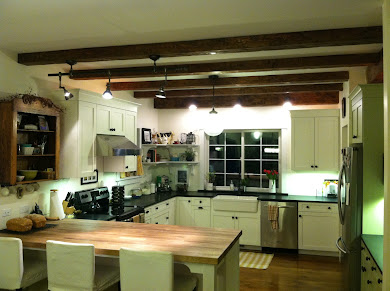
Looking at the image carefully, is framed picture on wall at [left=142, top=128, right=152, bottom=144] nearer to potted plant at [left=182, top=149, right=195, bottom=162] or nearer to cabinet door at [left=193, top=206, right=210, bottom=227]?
potted plant at [left=182, top=149, right=195, bottom=162]

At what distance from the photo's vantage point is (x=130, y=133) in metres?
5.77

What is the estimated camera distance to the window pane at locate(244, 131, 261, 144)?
713cm

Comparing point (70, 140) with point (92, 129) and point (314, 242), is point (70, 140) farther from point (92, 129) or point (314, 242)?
point (314, 242)

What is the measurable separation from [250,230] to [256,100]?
240cm

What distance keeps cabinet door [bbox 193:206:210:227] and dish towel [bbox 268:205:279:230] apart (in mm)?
1163

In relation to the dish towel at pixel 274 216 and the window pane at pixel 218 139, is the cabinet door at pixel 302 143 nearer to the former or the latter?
the dish towel at pixel 274 216

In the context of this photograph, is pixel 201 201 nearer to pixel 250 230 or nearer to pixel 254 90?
pixel 250 230

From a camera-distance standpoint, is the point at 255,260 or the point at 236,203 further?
the point at 236,203

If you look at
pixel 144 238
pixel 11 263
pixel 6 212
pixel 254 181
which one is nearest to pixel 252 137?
pixel 254 181

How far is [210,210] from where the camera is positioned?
6.69 metres

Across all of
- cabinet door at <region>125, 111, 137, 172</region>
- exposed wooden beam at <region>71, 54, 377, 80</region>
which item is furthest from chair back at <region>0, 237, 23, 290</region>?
cabinet door at <region>125, 111, 137, 172</region>

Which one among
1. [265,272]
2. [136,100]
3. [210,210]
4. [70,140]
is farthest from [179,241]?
[136,100]

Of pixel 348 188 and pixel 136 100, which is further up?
pixel 136 100

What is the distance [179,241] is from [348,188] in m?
1.91
